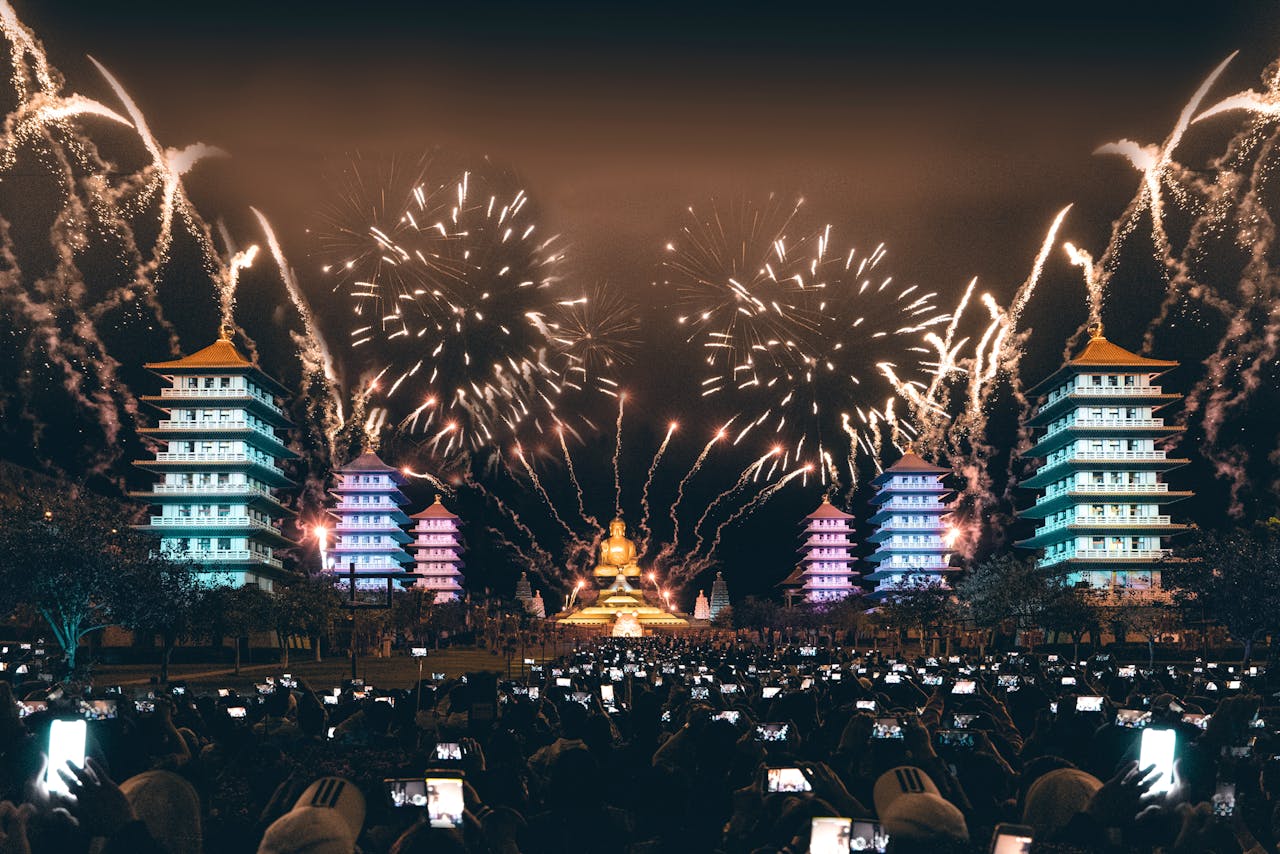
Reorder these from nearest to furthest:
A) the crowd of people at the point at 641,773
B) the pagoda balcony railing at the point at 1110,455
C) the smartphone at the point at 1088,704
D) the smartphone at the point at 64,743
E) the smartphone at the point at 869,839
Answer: the smartphone at the point at 869,839 → the crowd of people at the point at 641,773 → the smartphone at the point at 64,743 → the smartphone at the point at 1088,704 → the pagoda balcony railing at the point at 1110,455

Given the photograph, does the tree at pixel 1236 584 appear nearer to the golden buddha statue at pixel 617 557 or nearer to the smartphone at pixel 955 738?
the smartphone at pixel 955 738

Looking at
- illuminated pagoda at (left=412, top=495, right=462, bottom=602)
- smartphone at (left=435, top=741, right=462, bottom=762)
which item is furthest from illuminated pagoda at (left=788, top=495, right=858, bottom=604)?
smartphone at (left=435, top=741, right=462, bottom=762)

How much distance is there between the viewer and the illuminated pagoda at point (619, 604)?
499 ft

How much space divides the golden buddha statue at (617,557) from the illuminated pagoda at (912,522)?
3205 centimetres

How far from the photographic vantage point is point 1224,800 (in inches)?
614

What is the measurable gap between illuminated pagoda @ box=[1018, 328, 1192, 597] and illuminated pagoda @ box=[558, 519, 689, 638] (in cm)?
4336

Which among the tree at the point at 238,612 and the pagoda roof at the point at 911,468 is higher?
the pagoda roof at the point at 911,468

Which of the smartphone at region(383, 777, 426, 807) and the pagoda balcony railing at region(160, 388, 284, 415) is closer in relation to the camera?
the smartphone at region(383, 777, 426, 807)

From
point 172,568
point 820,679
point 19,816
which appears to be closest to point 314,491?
point 172,568

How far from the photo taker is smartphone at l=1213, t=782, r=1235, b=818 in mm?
15430

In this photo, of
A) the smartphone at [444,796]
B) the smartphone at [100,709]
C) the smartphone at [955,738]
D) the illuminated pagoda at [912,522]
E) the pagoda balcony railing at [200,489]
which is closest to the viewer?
the smartphone at [444,796]

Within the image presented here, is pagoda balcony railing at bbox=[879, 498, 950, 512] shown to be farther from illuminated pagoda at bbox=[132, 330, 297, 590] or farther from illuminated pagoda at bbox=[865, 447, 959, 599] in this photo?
illuminated pagoda at bbox=[132, 330, 297, 590]

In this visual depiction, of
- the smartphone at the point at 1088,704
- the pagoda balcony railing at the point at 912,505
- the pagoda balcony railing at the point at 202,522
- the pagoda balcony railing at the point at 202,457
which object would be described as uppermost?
the pagoda balcony railing at the point at 912,505

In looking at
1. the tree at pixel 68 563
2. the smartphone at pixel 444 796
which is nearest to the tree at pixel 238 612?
the tree at pixel 68 563
